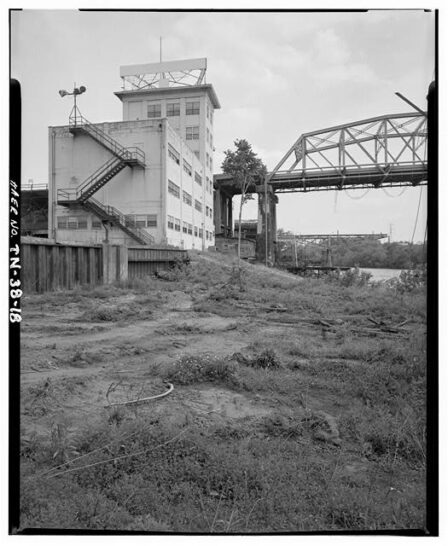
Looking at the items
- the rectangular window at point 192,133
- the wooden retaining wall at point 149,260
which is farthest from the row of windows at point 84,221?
the rectangular window at point 192,133

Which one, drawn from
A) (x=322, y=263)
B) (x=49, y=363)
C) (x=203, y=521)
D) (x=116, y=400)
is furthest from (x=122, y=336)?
(x=322, y=263)

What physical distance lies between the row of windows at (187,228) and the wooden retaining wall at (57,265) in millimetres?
15551

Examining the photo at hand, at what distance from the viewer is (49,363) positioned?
643cm

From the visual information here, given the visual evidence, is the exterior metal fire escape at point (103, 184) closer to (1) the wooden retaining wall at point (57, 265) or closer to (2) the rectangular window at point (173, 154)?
(2) the rectangular window at point (173, 154)

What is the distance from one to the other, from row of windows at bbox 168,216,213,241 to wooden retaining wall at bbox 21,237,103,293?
51.0ft

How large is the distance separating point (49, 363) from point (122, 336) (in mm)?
2777

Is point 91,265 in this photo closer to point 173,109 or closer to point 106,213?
point 106,213

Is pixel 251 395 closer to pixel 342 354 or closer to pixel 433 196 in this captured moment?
pixel 342 354

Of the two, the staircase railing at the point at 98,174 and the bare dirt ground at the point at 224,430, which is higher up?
the staircase railing at the point at 98,174

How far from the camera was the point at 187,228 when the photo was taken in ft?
121

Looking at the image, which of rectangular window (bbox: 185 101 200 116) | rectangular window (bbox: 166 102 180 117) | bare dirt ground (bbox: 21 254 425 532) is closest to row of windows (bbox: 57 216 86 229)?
rectangular window (bbox: 166 102 180 117)

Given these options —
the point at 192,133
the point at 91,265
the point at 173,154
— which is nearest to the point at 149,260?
the point at 91,265

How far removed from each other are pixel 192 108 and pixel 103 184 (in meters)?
14.2

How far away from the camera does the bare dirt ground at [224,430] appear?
2453 mm
